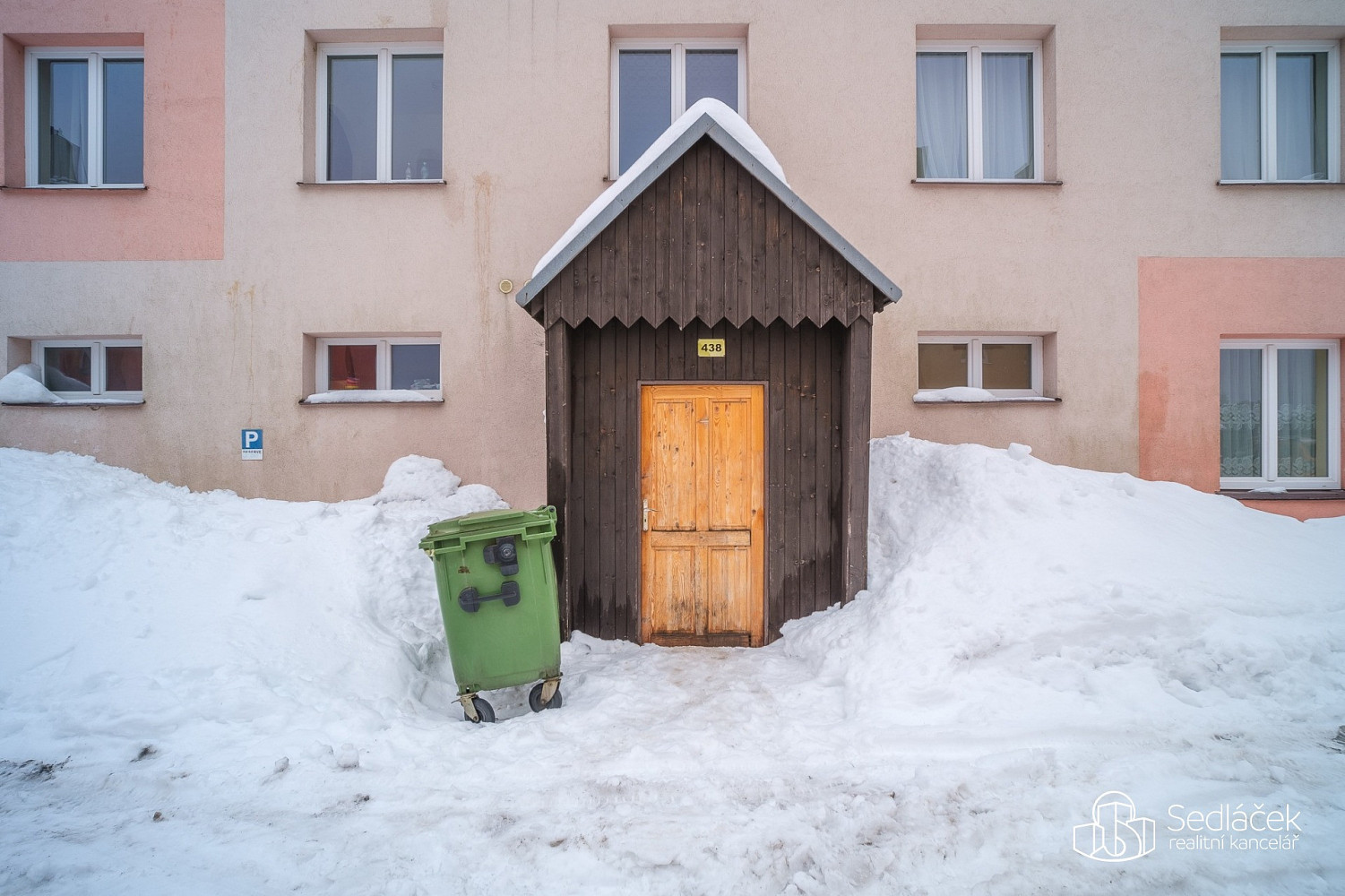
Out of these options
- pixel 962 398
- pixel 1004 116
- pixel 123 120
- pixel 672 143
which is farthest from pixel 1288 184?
pixel 123 120

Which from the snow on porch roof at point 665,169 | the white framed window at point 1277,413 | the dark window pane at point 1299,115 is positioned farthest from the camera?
the dark window pane at point 1299,115

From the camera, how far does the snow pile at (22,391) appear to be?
686 cm

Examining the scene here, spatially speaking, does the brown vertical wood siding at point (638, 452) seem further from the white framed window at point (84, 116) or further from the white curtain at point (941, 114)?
the white framed window at point (84, 116)

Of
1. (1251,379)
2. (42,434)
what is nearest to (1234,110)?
(1251,379)

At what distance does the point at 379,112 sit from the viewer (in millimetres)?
7219

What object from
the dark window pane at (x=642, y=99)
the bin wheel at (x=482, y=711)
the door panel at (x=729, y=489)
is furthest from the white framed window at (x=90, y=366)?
the door panel at (x=729, y=489)

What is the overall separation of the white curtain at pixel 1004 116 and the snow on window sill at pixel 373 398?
6.85 metres

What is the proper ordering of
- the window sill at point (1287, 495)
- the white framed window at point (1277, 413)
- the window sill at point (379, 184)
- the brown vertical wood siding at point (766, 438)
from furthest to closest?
1. the white framed window at point (1277, 413)
2. the window sill at point (379, 184)
3. the window sill at point (1287, 495)
4. the brown vertical wood siding at point (766, 438)

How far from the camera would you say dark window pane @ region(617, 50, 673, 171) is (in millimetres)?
7211

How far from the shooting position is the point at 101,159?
23.9 feet

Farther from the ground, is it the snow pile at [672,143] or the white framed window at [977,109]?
the white framed window at [977,109]

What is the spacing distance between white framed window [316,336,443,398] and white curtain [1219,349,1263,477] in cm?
888

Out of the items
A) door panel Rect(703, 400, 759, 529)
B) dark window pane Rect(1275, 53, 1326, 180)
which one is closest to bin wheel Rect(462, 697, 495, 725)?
door panel Rect(703, 400, 759, 529)

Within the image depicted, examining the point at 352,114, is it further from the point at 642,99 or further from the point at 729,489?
the point at 729,489
